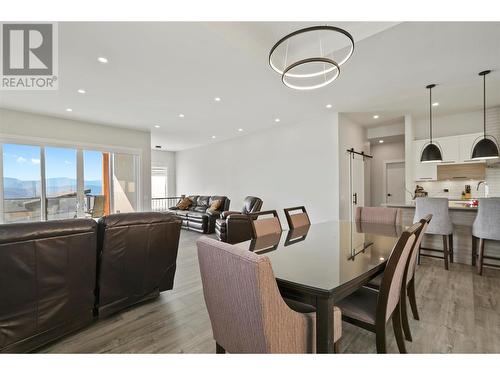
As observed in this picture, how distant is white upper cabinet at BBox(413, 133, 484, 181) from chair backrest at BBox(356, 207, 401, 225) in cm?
281

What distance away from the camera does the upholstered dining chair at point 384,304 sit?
4.10 feet

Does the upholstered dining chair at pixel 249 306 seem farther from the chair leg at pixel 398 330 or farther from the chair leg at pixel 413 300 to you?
the chair leg at pixel 413 300

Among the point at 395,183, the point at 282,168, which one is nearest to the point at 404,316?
the point at 282,168

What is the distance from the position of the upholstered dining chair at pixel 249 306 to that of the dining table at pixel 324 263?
0.10 meters

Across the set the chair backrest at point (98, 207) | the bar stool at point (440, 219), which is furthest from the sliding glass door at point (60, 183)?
the bar stool at point (440, 219)

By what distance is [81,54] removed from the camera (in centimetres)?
254

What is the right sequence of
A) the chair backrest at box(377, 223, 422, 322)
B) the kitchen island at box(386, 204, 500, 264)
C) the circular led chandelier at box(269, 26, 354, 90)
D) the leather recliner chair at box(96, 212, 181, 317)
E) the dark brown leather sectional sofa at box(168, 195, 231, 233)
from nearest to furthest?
the chair backrest at box(377, 223, 422, 322), the leather recliner chair at box(96, 212, 181, 317), the circular led chandelier at box(269, 26, 354, 90), the kitchen island at box(386, 204, 500, 264), the dark brown leather sectional sofa at box(168, 195, 231, 233)

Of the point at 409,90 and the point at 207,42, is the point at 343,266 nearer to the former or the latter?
the point at 207,42

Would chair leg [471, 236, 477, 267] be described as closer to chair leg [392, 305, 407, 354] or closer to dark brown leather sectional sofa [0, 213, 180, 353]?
chair leg [392, 305, 407, 354]

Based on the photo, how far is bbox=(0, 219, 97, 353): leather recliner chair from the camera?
4.64 feet

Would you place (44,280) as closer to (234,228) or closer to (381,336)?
(381,336)

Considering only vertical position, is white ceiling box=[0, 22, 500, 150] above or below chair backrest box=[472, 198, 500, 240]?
above

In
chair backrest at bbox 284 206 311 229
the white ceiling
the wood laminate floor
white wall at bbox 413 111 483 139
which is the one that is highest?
the white ceiling

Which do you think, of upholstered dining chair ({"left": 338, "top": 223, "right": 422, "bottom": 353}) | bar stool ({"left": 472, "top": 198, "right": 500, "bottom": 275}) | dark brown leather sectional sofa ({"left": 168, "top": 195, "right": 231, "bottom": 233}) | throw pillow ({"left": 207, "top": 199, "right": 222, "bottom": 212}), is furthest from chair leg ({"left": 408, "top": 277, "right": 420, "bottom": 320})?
throw pillow ({"left": 207, "top": 199, "right": 222, "bottom": 212})
